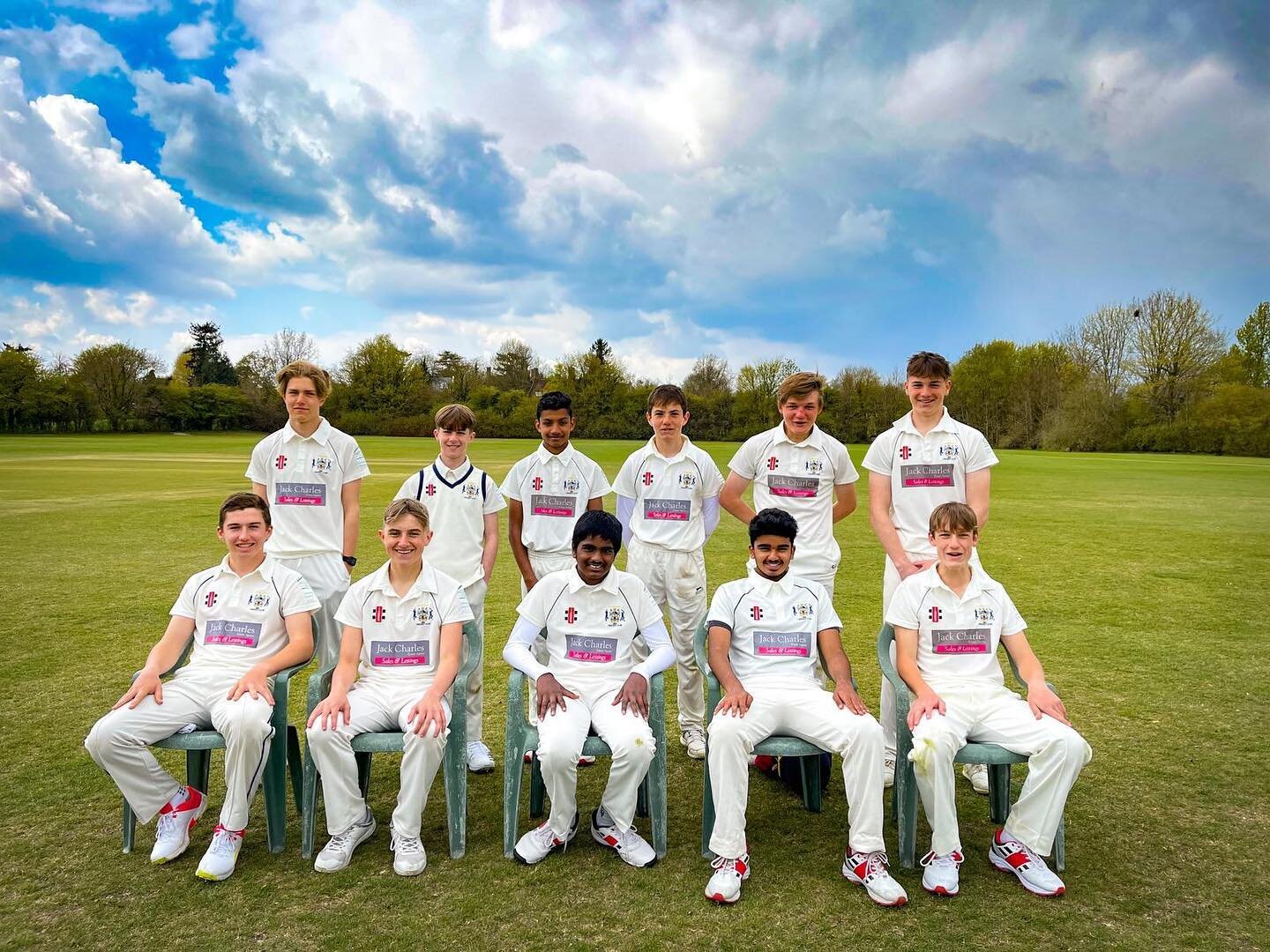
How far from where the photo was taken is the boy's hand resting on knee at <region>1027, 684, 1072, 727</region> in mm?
2938

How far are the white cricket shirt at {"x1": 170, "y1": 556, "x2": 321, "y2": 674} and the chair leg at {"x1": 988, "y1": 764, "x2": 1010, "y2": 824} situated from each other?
2.97 m

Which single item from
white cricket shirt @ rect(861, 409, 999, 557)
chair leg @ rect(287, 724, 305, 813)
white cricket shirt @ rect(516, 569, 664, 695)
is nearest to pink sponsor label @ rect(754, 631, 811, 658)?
white cricket shirt @ rect(516, 569, 664, 695)

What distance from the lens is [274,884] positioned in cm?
284

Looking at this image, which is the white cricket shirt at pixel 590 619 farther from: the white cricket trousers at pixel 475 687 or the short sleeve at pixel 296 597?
the short sleeve at pixel 296 597

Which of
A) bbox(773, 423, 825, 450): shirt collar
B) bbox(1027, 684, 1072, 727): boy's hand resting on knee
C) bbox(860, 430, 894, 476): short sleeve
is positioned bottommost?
bbox(1027, 684, 1072, 727): boy's hand resting on knee

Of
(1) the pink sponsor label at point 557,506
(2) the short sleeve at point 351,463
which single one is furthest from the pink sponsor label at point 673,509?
(2) the short sleeve at point 351,463

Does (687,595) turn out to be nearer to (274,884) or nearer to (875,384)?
(274,884)

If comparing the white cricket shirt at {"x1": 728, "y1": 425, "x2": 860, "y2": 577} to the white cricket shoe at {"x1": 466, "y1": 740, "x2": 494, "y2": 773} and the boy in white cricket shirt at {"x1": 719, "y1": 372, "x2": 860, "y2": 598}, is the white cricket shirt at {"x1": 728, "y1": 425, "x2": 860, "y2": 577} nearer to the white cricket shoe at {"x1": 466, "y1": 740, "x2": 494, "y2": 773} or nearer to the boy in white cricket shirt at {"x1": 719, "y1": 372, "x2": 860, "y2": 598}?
the boy in white cricket shirt at {"x1": 719, "y1": 372, "x2": 860, "y2": 598}

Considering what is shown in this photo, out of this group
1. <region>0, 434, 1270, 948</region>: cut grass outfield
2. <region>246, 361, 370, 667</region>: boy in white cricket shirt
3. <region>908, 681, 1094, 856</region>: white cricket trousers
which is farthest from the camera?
<region>246, 361, 370, 667</region>: boy in white cricket shirt

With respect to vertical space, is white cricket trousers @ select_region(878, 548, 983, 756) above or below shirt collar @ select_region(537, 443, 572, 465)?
below

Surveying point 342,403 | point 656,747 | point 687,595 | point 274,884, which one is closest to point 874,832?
point 656,747

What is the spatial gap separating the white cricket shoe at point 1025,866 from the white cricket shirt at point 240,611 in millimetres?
2886

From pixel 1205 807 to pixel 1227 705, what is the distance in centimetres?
166

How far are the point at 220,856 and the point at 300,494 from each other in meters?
1.64
